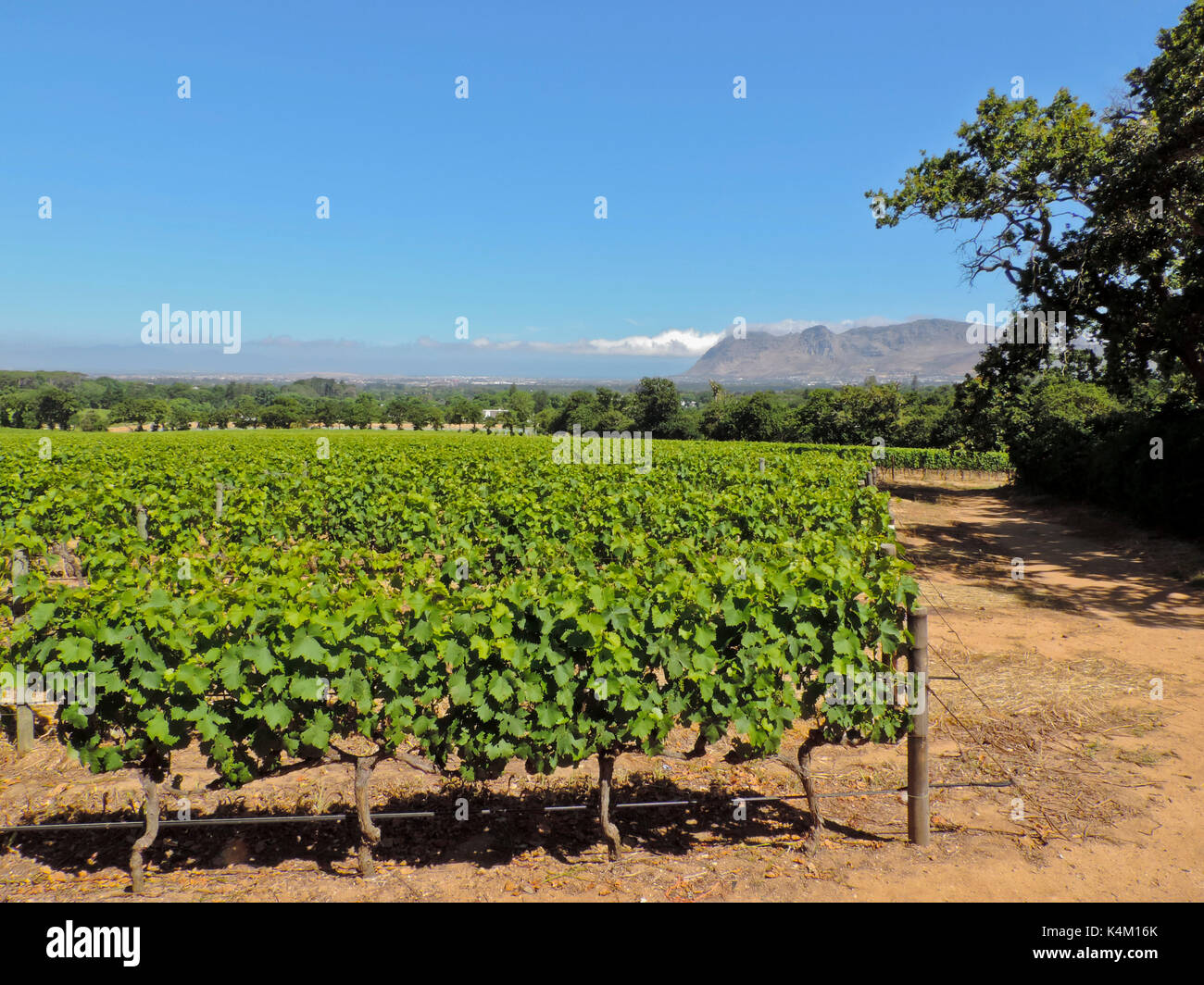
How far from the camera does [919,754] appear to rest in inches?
179

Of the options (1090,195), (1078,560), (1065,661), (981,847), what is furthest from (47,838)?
(1090,195)

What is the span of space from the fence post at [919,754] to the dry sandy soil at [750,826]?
0.16 m

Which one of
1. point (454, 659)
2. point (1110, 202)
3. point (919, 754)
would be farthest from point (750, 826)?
point (1110, 202)

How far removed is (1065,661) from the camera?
823cm

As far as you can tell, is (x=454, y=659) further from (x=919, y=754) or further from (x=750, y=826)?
(x=919, y=754)

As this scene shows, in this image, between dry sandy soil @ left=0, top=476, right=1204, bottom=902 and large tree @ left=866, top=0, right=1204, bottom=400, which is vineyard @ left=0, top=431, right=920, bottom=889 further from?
large tree @ left=866, top=0, right=1204, bottom=400

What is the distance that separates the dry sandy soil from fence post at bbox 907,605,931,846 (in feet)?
0.51

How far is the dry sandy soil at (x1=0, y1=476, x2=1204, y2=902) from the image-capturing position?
416 cm

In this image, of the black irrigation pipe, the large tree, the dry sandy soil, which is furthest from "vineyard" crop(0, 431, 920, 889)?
the large tree

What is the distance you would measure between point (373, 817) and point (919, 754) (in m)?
3.61

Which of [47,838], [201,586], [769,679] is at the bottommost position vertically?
[47,838]

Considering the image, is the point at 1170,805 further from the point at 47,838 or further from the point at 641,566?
the point at 47,838

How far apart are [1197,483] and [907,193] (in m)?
10.6

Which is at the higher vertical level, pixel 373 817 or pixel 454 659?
pixel 454 659
